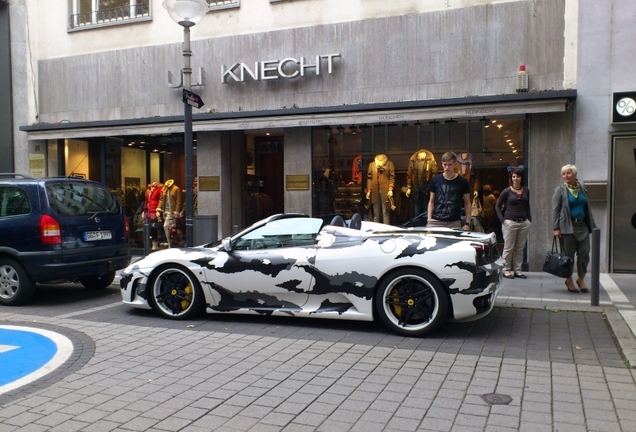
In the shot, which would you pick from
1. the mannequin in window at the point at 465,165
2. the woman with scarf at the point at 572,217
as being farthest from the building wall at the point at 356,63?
the woman with scarf at the point at 572,217

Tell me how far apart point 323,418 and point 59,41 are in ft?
47.6

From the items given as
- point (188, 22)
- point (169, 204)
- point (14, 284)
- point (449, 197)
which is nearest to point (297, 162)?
point (169, 204)

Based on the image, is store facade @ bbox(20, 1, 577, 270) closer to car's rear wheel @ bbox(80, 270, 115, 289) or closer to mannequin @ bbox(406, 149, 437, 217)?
mannequin @ bbox(406, 149, 437, 217)

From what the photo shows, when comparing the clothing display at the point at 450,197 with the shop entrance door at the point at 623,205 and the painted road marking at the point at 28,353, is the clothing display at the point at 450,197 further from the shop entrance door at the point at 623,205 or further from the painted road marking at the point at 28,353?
the painted road marking at the point at 28,353

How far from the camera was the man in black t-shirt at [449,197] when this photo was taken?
819cm

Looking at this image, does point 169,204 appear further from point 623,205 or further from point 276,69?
point 623,205

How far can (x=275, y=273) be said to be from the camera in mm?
6527

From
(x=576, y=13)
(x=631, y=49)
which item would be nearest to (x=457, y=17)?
(x=576, y=13)

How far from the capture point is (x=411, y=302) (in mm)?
Result: 6000

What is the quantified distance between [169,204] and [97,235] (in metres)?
5.47

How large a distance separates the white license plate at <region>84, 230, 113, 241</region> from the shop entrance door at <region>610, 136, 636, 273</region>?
8537 mm

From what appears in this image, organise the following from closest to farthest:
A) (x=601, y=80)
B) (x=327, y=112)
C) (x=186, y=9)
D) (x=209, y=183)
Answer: (x=186, y=9)
(x=601, y=80)
(x=327, y=112)
(x=209, y=183)

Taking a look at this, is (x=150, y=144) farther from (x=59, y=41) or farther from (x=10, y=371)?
(x=10, y=371)

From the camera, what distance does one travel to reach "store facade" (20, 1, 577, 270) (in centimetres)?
1059
